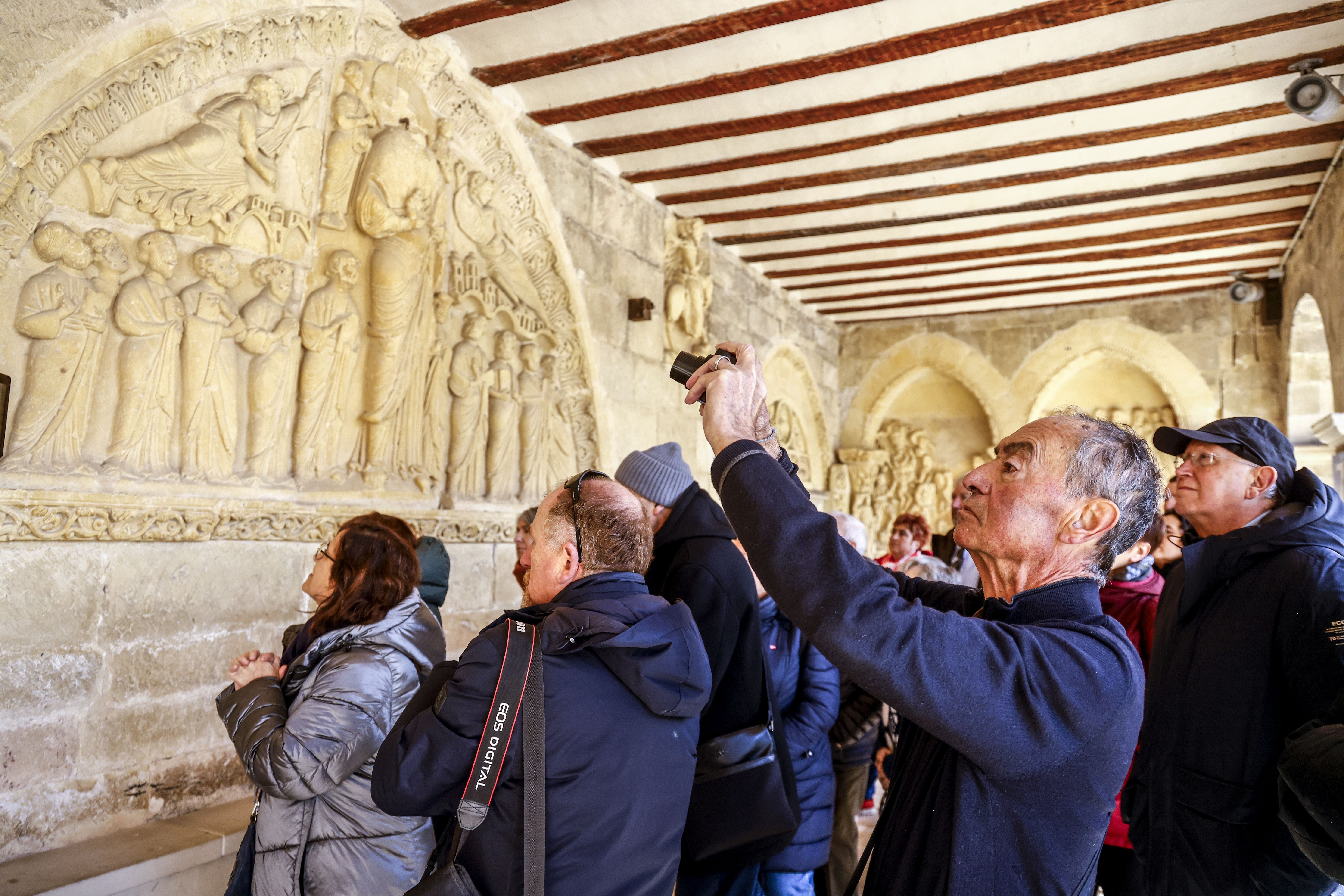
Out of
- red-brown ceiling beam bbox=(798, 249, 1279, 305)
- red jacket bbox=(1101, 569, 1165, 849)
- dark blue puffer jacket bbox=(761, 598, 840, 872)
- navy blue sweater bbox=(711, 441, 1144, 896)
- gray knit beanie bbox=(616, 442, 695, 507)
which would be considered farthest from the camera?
red-brown ceiling beam bbox=(798, 249, 1279, 305)

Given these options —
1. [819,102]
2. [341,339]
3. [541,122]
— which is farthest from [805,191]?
[341,339]

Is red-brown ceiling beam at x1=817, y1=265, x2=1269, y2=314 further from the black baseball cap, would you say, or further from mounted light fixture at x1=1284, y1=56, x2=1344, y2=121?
the black baseball cap

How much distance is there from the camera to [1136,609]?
Result: 2.47 meters

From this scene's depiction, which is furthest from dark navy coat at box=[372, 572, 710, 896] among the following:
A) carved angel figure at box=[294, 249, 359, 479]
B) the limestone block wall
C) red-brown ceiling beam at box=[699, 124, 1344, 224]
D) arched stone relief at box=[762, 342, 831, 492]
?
the limestone block wall

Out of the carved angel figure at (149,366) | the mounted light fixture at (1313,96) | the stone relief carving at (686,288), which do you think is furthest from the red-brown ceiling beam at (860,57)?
the carved angel figure at (149,366)

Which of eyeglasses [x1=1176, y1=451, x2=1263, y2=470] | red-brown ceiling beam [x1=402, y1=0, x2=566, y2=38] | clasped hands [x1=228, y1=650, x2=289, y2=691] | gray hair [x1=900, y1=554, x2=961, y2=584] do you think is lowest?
clasped hands [x1=228, y1=650, x2=289, y2=691]

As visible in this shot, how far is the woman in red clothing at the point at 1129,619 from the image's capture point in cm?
234

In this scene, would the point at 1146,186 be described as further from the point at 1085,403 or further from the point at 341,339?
the point at 341,339

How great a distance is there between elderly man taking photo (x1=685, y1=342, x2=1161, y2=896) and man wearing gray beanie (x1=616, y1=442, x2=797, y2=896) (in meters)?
0.74

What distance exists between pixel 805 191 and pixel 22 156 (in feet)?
14.2

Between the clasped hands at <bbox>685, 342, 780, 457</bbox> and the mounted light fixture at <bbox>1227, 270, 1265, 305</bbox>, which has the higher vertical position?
the mounted light fixture at <bbox>1227, 270, 1265, 305</bbox>

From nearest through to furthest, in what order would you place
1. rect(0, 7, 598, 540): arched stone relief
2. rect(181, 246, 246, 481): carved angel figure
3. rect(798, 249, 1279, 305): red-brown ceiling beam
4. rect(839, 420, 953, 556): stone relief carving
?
1. rect(0, 7, 598, 540): arched stone relief
2. rect(181, 246, 246, 481): carved angel figure
3. rect(798, 249, 1279, 305): red-brown ceiling beam
4. rect(839, 420, 953, 556): stone relief carving

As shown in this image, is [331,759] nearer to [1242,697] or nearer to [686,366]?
[686,366]

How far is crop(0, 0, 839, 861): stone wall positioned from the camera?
242 centimetres
